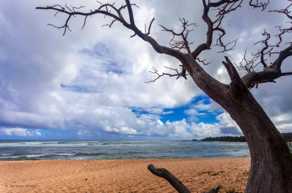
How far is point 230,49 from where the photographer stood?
622 cm

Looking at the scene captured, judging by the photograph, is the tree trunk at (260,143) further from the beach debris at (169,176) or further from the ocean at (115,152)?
the ocean at (115,152)

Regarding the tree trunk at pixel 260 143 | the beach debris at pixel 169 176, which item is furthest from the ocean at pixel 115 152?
the tree trunk at pixel 260 143

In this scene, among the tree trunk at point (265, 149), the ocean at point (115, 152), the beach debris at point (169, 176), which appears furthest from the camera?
the ocean at point (115, 152)

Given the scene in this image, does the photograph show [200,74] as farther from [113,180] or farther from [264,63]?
[113,180]

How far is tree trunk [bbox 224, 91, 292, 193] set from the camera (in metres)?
4.04

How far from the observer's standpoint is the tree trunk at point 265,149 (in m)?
4.04

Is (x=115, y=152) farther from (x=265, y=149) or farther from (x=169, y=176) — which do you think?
(x=265, y=149)

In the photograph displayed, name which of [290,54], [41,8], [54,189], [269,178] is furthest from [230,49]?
[54,189]

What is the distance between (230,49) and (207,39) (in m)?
1.25

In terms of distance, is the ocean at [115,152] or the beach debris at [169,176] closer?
the beach debris at [169,176]

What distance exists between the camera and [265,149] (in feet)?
13.4

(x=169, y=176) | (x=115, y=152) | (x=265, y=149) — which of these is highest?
(x=115, y=152)

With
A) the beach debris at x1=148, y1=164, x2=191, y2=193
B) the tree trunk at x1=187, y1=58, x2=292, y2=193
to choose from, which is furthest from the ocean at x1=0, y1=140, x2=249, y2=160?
the tree trunk at x1=187, y1=58, x2=292, y2=193

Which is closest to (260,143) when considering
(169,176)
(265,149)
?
(265,149)
